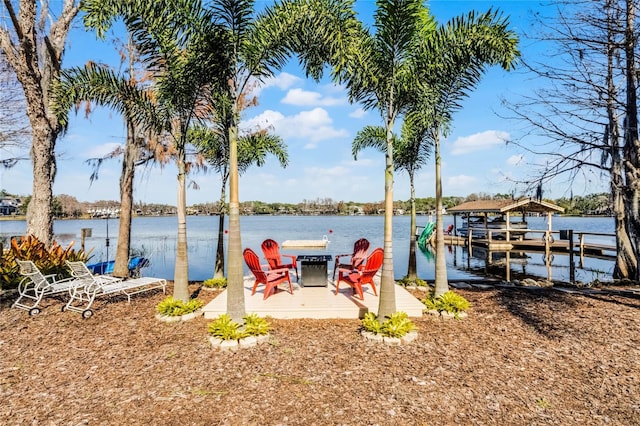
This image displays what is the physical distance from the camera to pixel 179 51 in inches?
227

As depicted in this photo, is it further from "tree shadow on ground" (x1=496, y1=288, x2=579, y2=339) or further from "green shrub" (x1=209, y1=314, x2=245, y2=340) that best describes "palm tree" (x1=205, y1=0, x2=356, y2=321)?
"tree shadow on ground" (x1=496, y1=288, x2=579, y2=339)


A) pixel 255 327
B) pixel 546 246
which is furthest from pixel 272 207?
pixel 255 327

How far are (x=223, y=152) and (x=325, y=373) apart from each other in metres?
6.69

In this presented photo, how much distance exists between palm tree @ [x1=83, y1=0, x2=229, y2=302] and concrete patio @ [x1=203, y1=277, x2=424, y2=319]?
1.20 meters

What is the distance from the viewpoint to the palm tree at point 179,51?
5.21 metres

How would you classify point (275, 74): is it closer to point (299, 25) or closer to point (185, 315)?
point (299, 25)

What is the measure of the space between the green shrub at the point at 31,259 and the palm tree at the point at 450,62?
8.48m

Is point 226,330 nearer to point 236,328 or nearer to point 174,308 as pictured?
point 236,328

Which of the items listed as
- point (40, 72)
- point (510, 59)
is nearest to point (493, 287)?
point (510, 59)

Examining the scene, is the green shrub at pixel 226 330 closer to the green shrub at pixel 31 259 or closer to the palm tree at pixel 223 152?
the palm tree at pixel 223 152

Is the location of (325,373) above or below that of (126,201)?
below

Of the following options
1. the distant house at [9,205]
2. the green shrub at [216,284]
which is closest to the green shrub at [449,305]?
the green shrub at [216,284]

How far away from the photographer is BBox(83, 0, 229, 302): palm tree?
521cm

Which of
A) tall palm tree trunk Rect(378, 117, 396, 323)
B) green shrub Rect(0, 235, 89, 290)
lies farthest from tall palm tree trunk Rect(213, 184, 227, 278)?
tall palm tree trunk Rect(378, 117, 396, 323)
